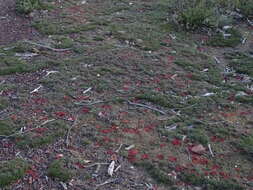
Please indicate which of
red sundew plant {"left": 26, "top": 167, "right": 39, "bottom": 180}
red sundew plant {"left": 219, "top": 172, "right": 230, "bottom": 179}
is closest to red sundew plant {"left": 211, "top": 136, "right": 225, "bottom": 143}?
red sundew plant {"left": 219, "top": 172, "right": 230, "bottom": 179}

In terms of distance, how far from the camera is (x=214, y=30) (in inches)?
338

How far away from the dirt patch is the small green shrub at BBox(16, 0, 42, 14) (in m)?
0.15

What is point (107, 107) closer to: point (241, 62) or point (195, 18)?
point (241, 62)

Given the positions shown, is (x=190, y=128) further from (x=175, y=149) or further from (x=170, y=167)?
(x=170, y=167)

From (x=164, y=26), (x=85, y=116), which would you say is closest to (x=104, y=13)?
(x=164, y=26)

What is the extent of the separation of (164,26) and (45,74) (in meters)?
3.08

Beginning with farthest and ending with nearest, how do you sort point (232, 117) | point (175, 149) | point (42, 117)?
1. point (232, 117)
2. point (42, 117)
3. point (175, 149)

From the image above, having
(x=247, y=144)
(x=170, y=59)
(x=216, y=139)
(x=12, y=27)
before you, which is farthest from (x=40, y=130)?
(x=12, y=27)

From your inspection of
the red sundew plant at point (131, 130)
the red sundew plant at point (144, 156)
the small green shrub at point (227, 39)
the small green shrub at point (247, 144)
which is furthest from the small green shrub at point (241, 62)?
the red sundew plant at point (144, 156)

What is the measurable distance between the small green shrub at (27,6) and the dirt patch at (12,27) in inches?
5.8

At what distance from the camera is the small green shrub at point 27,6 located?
8.73m

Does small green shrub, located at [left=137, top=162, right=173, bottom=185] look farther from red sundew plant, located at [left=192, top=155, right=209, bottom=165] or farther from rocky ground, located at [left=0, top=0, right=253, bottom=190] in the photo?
red sundew plant, located at [left=192, top=155, right=209, bottom=165]

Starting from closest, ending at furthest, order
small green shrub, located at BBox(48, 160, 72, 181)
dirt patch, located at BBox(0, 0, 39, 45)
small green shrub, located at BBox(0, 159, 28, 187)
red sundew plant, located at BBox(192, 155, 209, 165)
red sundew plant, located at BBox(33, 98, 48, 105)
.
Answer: small green shrub, located at BBox(0, 159, 28, 187) < small green shrub, located at BBox(48, 160, 72, 181) < red sundew plant, located at BBox(192, 155, 209, 165) < red sundew plant, located at BBox(33, 98, 48, 105) < dirt patch, located at BBox(0, 0, 39, 45)

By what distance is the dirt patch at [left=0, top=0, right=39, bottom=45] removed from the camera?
7.82 m
